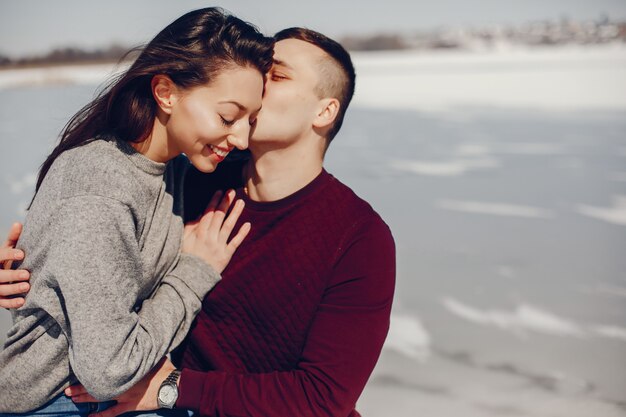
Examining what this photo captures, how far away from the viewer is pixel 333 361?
1.64m

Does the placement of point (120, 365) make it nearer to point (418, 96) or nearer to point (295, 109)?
point (295, 109)

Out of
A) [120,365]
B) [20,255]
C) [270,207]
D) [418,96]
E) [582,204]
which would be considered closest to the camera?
[120,365]

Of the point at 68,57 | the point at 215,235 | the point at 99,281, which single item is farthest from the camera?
the point at 68,57

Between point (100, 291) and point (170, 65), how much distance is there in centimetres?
57

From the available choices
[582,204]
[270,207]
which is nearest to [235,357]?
[270,207]

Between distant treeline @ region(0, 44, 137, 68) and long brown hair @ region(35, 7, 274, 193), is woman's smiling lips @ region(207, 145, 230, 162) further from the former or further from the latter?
distant treeline @ region(0, 44, 137, 68)

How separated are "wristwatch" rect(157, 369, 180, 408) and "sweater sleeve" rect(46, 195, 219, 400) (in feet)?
0.69

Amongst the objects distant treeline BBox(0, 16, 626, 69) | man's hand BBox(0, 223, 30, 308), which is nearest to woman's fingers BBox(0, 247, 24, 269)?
man's hand BBox(0, 223, 30, 308)

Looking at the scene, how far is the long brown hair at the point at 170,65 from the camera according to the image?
5.32 ft

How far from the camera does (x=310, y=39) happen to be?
1.98 metres

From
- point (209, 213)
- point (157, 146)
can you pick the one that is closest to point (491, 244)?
point (209, 213)

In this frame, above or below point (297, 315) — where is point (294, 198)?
above

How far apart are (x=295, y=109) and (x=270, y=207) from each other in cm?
29

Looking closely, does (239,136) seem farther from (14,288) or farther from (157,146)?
(14,288)
